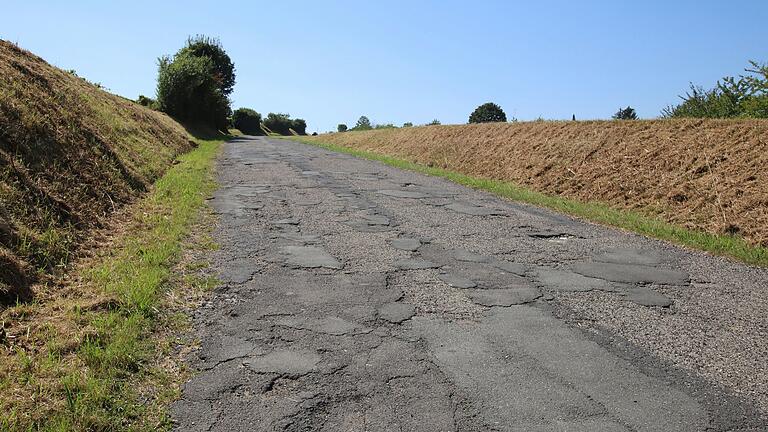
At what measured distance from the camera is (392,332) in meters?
3.79

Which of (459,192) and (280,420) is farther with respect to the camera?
(459,192)

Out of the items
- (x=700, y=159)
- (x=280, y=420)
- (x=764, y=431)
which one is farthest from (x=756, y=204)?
(x=280, y=420)

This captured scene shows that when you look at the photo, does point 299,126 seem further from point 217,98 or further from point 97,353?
point 97,353

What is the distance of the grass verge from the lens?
2.62 metres

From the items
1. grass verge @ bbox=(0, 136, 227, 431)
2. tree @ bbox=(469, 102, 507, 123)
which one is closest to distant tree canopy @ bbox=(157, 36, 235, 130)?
tree @ bbox=(469, 102, 507, 123)

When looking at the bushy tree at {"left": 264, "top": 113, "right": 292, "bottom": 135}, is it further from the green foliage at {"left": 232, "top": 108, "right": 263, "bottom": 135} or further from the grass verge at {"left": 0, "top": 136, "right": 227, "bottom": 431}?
the grass verge at {"left": 0, "top": 136, "right": 227, "bottom": 431}

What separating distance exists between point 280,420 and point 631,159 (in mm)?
10718

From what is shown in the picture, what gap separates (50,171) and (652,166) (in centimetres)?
1018

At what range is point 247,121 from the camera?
6253 centimetres

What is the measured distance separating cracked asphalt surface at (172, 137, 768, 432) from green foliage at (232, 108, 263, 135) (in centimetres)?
5690

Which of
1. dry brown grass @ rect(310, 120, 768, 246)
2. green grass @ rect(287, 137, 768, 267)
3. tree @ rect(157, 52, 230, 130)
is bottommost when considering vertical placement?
green grass @ rect(287, 137, 768, 267)

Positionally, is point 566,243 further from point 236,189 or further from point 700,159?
point 236,189

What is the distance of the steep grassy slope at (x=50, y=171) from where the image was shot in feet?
15.4

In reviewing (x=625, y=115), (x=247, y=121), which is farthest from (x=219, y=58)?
(x=625, y=115)
